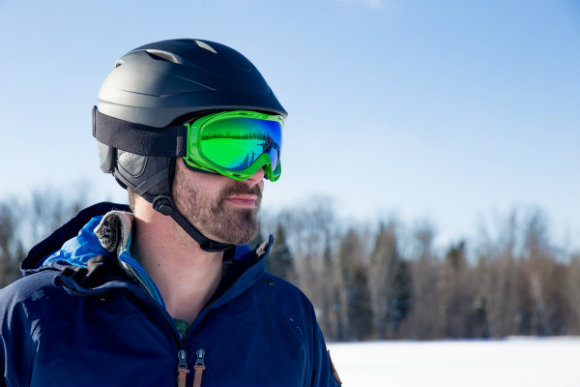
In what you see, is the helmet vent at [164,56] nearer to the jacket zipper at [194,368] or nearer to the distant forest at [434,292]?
the jacket zipper at [194,368]

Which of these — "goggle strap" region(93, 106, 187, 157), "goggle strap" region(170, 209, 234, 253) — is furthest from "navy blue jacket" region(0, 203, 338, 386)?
"goggle strap" region(93, 106, 187, 157)

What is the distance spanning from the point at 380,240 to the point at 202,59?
5121cm

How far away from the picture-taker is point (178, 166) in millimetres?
2400

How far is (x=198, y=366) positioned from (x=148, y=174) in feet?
2.81

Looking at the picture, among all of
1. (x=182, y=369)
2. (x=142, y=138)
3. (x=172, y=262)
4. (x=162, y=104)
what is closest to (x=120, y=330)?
(x=182, y=369)

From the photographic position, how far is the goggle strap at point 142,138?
233cm

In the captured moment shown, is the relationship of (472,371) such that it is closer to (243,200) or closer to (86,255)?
(243,200)

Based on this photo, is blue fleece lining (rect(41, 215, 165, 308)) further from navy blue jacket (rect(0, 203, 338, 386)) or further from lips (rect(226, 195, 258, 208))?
lips (rect(226, 195, 258, 208))

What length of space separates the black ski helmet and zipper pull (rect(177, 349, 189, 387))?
1.57 feet

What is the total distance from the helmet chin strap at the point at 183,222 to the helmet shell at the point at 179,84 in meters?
0.33

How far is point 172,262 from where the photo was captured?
227 cm

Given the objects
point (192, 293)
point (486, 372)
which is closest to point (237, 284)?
point (192, 293)

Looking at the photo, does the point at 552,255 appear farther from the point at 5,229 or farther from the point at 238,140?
the point at 238,140

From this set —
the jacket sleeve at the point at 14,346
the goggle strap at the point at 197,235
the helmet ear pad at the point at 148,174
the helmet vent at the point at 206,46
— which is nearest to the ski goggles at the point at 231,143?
the helmet ear pad at the point at 148,174
